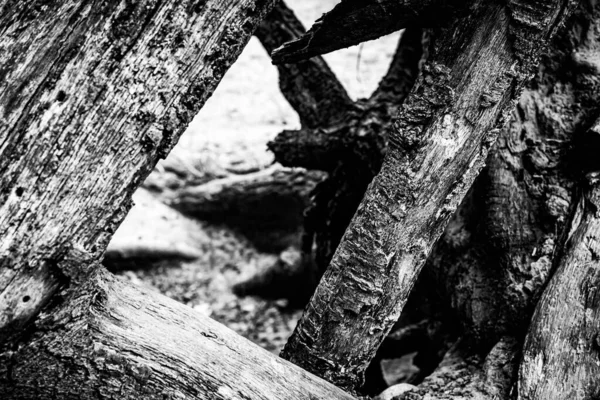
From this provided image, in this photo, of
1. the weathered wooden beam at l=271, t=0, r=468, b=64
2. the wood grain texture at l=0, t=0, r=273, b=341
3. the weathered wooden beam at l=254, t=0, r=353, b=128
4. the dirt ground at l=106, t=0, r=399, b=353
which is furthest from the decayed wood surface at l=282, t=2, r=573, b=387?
the dirt ground at l=106, t=0, r=399, b=353

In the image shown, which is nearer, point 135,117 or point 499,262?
point 135,117

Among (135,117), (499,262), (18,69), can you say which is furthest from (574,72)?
(18,69)

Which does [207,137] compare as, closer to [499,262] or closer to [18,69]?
[499,262]

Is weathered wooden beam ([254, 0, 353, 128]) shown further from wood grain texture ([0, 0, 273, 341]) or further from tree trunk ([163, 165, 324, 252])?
wood grain texture ([0, 0, 273, 341])

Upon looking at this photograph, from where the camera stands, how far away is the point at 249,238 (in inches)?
211

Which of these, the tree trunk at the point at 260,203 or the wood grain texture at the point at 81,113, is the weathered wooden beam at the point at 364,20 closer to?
the wood grain texture at the point at 81,113

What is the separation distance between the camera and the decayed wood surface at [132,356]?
149 cm

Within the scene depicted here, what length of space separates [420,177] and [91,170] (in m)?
1.06

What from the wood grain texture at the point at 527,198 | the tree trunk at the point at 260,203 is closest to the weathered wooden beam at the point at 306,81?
the wood grain texture at the point at 527,198

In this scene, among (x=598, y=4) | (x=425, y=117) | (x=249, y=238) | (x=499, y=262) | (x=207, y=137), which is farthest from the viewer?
(x=207, y=137)

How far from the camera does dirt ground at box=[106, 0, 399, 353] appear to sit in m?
4.73

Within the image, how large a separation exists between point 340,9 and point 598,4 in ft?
4.90

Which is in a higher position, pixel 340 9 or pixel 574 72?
pixel 574 72

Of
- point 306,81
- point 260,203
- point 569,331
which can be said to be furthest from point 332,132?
point 260,203
